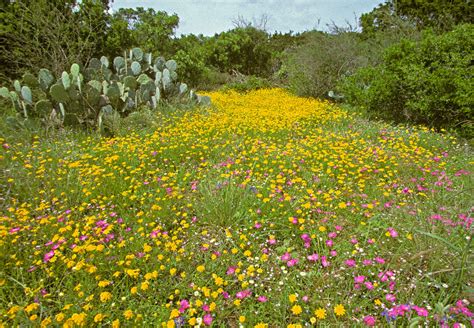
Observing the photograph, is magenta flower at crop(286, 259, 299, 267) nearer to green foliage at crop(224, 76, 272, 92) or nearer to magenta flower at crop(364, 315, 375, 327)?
magenta flower at crop(364, 315, 375, 327)

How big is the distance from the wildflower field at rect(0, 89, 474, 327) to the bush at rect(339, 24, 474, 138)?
140cm

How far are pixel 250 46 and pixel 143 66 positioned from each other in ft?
33.3

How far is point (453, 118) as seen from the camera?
5.50 meters

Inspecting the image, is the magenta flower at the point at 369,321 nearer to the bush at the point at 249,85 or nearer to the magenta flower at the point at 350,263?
the magenta flower at the point at 350,263

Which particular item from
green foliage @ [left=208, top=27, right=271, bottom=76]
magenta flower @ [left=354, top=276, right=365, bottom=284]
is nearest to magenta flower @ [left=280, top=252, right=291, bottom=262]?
magenta flower @ [left=354, top=276, right=365, bottom=284]

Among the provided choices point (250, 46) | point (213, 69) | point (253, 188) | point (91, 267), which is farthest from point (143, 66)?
point (250, 46)

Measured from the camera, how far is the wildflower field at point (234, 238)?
1.80 metres

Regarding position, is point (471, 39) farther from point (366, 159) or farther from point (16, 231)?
point (16, 231)

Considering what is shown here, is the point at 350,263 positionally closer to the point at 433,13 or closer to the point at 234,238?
the point at 234,238

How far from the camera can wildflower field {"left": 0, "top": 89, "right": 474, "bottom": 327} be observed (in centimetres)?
180

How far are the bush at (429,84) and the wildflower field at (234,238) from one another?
140cm

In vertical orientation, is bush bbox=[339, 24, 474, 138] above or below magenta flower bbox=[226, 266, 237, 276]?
above

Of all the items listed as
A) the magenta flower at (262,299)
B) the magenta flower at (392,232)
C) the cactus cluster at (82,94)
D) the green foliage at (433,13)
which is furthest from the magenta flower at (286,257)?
the green foliage at (433,13)

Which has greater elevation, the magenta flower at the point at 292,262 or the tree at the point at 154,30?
the tree at the point at 154,30
